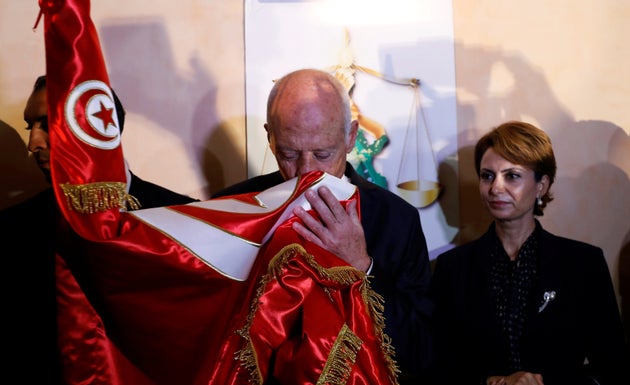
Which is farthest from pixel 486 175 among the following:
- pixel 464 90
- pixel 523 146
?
pixel 464 90

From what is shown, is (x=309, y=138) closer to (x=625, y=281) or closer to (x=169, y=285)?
(x=169, y=285)

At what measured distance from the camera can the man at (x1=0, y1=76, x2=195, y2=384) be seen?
1817 mm

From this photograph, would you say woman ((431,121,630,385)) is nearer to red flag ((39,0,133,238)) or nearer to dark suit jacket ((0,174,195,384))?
dark suit jacket ((0,174,195,384))

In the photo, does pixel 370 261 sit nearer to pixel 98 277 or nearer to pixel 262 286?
pixel 262 286

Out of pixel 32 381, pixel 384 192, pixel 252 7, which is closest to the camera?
pixel 32 381

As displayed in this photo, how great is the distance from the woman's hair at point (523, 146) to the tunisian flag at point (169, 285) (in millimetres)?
983

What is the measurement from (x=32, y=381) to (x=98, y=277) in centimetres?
52

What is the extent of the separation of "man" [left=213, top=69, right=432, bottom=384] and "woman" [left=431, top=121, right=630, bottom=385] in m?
0.45

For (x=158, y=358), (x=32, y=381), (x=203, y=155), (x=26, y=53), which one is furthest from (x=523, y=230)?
(x=26, y=53)

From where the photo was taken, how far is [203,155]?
8.43 ft

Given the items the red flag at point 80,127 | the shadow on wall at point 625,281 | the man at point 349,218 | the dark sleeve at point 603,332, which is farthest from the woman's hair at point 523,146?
the red flag at point 80,127

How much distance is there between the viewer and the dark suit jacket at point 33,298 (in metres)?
1.82

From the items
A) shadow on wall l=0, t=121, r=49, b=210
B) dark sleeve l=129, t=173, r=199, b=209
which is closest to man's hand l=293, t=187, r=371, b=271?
dark sleeve l=129, t=173, r=199, b=209

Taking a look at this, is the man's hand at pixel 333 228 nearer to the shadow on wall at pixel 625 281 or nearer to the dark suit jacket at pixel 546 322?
the dark suit jacket at pixel 546 322
